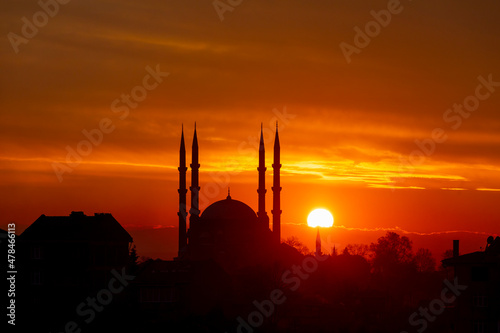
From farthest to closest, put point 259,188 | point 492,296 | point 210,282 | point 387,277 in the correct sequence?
1. point 387,277
2. point 259,188
3. point 210,282
4. point 492,296

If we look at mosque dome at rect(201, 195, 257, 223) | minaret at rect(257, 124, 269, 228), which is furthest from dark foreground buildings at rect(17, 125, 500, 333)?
minaret at rect(257, 124, 269, 228)

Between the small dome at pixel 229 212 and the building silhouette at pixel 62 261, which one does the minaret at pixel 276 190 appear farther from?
the building silhouette at pixel 62 261

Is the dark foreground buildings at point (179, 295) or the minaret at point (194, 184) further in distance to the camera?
the minaret at point (194, 184)

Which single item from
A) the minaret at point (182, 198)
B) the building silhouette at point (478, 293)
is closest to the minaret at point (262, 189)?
the minaret at point (182, 198)

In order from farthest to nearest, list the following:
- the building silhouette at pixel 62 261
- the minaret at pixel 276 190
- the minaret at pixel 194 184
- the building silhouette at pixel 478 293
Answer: the minaret at pixel 276 190, the minaret at pixel 194 184, the building silhouette at pixel 62 261, the building silhouette at pixel 478 293

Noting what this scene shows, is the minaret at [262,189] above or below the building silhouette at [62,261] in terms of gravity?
above

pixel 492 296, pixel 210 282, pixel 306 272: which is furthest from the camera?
pixel 306 272

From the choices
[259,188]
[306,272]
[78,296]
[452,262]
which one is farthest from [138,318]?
[259,188]

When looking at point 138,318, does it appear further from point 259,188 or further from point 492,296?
point 259,188

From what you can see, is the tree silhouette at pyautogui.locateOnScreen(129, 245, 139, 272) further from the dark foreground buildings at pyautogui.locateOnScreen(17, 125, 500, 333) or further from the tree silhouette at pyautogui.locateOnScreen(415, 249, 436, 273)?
the tree silhouette at pyautogui.locateOnScreen(415, 249, 436, 273)
